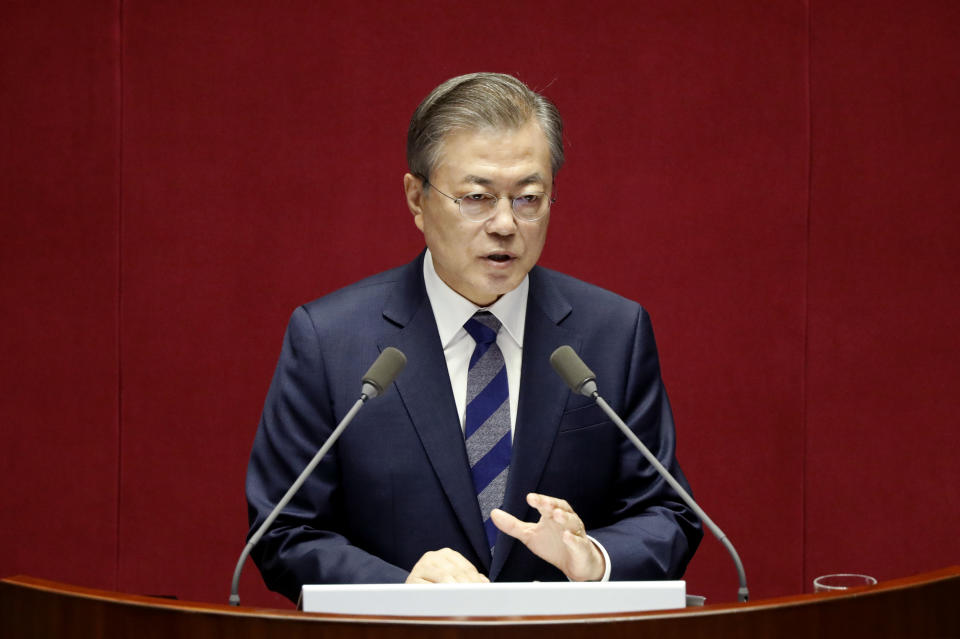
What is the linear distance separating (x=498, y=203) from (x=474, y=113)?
0.15 metres

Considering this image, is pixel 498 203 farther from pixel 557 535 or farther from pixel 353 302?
pixel 557 535

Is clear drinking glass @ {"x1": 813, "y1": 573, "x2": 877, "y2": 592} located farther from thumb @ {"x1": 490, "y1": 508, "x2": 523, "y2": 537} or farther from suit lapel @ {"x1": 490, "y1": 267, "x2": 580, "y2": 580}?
suit lapel @ {"x1": 490, "y1": 267, "x2": 580, "y2": 580}

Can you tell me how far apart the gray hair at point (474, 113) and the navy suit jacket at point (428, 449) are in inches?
9.2

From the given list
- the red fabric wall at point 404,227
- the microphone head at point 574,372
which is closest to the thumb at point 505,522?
the microphone head at point 574,372

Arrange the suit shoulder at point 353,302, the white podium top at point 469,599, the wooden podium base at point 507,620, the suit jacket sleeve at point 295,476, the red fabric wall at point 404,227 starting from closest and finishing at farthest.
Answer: the wooden podium base at point 507,620
the white podium top at point 469,599
the suit jacket sleeve at point 295,476
the suit shoulder at point 353,302
the red fabric wall at point 404,227

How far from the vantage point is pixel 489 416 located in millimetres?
1760

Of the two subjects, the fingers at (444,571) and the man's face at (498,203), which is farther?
the man's face at (498,203)

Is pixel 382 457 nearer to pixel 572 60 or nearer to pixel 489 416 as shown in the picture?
pixel 489 416

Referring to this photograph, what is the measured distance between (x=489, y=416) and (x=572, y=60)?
1.38 m

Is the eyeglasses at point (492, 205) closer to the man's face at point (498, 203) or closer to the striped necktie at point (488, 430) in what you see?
the man's face at point (498, 203)

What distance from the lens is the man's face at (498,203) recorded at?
5.62 feet

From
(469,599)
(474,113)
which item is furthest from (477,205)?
(469,599)

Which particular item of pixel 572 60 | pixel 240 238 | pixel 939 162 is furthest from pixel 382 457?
pixel 939 162

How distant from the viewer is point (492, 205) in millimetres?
1727
